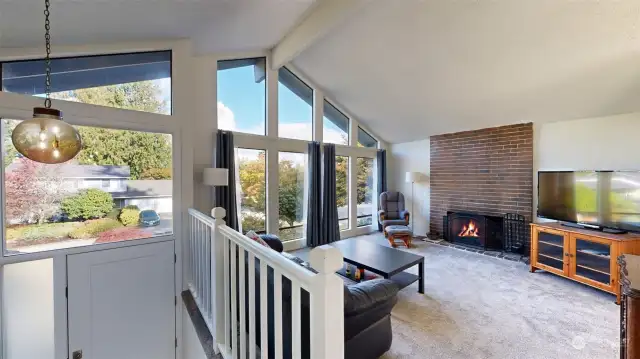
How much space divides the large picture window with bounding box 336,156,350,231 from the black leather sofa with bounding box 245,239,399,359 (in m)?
3.86

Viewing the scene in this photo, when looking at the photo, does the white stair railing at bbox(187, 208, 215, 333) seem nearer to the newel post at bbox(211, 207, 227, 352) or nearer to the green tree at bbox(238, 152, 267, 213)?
the newel post at bbox(211, 207, 227, 352)

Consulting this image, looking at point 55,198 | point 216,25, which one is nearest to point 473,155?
point 216,25

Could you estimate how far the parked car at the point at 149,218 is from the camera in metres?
2.82

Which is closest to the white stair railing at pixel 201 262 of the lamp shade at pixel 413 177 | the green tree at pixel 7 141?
the green tree at pixel 7 141

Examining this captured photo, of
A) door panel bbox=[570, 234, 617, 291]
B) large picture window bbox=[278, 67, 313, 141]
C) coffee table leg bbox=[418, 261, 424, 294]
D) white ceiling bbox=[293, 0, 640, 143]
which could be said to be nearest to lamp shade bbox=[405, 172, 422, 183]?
white ceiling bbox=[293, 0, 640, 143]

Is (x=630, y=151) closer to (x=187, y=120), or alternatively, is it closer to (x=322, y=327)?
(x=322, y=327)

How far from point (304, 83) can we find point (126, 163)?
352 centimetres

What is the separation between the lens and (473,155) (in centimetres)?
525

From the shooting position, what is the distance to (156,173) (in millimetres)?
2928

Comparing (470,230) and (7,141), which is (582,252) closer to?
(470,230)

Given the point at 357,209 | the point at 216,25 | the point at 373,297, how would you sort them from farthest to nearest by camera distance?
the point at 357,209, the point at 216,25, the point at 373,297

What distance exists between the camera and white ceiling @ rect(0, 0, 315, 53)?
5.89 ft

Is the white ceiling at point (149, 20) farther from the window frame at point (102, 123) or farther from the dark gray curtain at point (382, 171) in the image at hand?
the dark gray curtain at point (382, 171)

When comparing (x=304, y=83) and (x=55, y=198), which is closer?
(x=55, y=198)
